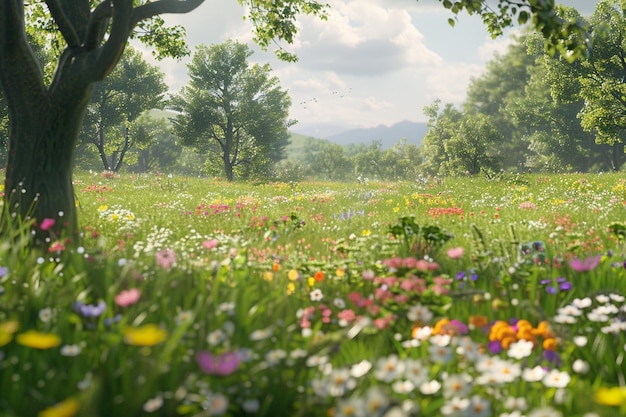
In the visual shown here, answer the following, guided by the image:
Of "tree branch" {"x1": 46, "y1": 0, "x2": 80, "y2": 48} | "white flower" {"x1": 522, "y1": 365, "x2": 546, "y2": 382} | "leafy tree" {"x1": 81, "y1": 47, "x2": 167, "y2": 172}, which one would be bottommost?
"white flower" {"x1": 522, "y1": 365, "x2": 546, "y2": 382}

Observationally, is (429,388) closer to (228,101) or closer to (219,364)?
(219,364)

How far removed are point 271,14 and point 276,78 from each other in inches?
1276

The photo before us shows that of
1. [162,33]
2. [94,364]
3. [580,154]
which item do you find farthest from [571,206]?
[580,154]

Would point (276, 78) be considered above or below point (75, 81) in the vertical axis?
above

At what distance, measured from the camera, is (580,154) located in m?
48.9

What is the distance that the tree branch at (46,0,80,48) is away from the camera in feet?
19.9

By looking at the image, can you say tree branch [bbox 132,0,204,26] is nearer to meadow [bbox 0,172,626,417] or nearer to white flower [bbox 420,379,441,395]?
meadow [bbox 0,172,626,417]

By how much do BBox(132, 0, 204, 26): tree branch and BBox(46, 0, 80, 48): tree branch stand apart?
846 millimetres

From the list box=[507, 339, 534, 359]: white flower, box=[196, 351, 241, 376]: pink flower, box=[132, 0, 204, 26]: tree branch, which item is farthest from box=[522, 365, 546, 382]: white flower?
box=[132, 0, 204, 26]: tree branch

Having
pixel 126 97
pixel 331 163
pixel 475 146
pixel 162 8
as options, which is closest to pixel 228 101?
pixel 126 97

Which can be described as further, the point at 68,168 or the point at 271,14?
the point at 271,14

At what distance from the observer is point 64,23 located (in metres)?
6.09

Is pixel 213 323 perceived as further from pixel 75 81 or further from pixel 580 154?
pixel 580 154

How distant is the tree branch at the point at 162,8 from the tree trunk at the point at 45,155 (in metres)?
1.12
